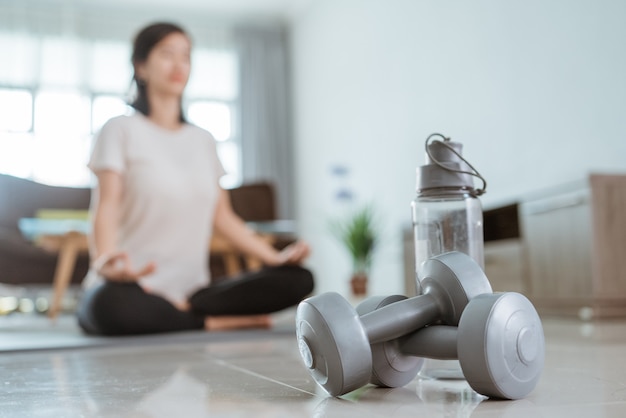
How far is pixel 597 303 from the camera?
2682 mm

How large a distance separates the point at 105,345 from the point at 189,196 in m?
0.69

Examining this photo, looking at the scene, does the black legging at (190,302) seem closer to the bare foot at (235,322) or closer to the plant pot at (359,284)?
the bare foot at (235,322)

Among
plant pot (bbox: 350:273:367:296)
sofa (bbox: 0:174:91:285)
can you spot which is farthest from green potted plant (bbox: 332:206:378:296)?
sofa (bbox: 0:174:91:285)

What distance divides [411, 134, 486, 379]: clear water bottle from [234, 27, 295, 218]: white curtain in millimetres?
6248

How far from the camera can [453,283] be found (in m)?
0.76

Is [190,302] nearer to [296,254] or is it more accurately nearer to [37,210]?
[296,254]

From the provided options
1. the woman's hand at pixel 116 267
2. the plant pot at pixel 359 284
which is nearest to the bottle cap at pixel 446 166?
the woman's hand at pixel 116 267

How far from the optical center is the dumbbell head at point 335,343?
680 millimetres

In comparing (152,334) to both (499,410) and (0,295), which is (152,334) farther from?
(0,295)

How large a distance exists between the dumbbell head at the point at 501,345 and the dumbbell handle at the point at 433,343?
0.04 metres

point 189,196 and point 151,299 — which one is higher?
point 189,196

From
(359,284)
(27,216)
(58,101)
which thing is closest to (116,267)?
(359,284)

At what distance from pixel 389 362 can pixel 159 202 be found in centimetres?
166

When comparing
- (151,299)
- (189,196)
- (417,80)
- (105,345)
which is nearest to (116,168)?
(189,196)
